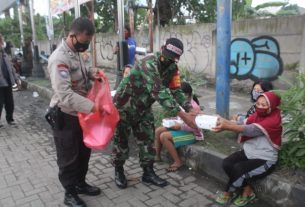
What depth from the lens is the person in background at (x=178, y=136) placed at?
3.92 metres

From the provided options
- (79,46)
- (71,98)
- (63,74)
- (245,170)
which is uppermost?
(79,46)

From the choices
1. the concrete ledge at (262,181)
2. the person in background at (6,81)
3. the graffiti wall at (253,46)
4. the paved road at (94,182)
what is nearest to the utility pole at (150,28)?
the graffiti wall at (253,46)

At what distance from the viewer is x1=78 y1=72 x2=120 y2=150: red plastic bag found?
2.80 m

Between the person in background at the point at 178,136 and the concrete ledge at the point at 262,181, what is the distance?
0.12 m

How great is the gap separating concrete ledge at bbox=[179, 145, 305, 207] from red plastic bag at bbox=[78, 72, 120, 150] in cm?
137

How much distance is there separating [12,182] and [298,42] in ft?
18.3

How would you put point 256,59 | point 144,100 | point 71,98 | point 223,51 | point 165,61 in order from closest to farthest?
point 71,98
point 165,61
point 144,100
point 223,51
point 256,59

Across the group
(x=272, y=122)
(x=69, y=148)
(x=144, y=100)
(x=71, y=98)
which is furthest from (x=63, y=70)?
(x=272, y=122)

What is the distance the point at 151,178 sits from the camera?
3.61 metres

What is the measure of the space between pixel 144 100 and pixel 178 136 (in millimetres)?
897

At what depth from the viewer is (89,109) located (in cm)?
Answer: 276

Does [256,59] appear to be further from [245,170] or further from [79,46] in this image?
[79,46]

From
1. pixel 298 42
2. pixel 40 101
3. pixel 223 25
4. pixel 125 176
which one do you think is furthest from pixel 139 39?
pixel 125 176

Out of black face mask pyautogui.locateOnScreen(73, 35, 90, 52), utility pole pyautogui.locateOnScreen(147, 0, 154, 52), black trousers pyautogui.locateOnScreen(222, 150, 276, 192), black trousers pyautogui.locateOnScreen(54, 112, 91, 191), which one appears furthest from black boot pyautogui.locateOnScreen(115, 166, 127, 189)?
utility pole pyautogui.locateOnScreen(147, 0, 154, 52)
